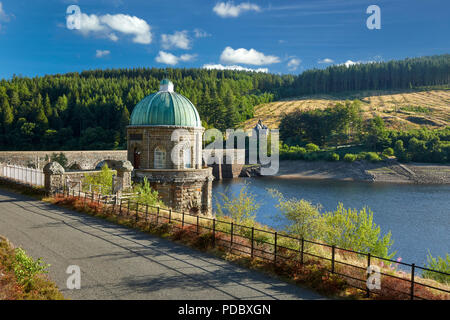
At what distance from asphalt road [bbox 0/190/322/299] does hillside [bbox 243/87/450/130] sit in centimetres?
12285

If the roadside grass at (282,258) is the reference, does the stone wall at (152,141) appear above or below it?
above

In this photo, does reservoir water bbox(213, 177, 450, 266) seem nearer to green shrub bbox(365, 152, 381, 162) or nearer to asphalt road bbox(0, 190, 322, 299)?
asphalt road bbox(0, 190, 322, 299)

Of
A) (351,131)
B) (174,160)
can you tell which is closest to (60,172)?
(174,160)

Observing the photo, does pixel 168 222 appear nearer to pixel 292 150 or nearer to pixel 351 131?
pixel 292 150

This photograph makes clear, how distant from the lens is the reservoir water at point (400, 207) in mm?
35156

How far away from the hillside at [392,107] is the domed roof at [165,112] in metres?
107

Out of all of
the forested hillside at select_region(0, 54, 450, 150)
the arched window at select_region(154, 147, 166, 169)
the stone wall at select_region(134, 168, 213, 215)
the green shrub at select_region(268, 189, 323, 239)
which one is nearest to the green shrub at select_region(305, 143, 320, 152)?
the forested hillside at select_region(0, 54, 450, 150)

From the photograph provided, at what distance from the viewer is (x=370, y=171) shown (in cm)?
9438

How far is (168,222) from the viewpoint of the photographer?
1861 centimetres

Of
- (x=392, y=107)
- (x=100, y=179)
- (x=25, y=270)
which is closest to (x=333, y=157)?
(x=392, y=107)

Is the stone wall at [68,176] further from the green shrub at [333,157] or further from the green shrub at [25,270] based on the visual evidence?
the green shrub at [333,157]

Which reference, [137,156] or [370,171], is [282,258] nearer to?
[137,156]

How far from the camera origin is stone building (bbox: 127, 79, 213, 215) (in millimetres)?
30406

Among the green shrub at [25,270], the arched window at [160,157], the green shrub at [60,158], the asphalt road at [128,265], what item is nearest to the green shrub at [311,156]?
the green shrub at [60,158]
